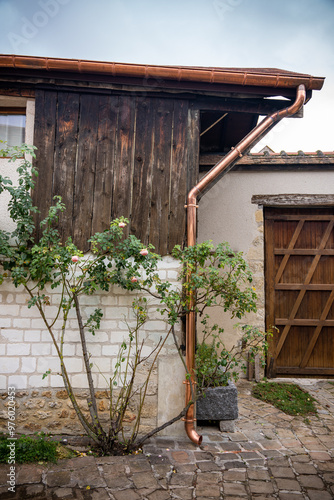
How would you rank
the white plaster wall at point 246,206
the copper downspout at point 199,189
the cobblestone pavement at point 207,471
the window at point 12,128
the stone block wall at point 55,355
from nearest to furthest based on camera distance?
the cobblestone pavement at point 207,471 → the copper downspout at point 199,189 → the stone block wall at point 55,355 → the window at point 12,128 → the white plaster wall at point 246,206

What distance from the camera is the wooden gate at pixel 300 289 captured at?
568cm

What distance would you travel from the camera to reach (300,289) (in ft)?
18.7

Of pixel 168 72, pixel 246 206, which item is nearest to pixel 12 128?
pixel 168 72

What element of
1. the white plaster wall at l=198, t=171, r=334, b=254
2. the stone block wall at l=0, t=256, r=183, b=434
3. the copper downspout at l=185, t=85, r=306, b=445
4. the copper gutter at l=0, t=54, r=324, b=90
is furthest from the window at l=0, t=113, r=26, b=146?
the white plaster wall at l=198, t=171, r=334, b=254

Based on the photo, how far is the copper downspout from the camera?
3.55 m

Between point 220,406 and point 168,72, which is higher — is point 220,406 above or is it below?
below

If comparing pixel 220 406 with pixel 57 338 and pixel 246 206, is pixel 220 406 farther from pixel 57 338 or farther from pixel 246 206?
pixel 246 206

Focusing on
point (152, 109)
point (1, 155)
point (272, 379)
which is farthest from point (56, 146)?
point (272, 379)

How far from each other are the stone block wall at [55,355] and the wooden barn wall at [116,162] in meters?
0.72

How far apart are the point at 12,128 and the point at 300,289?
185 inches

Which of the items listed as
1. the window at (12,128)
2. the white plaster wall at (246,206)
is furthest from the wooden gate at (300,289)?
the window at (12,128)

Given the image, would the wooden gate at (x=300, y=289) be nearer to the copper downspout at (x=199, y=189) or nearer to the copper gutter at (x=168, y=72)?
the copper downspout at (x=199, y=189)

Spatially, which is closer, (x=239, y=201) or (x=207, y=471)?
(x=207, y=471)

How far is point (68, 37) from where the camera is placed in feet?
20.8
